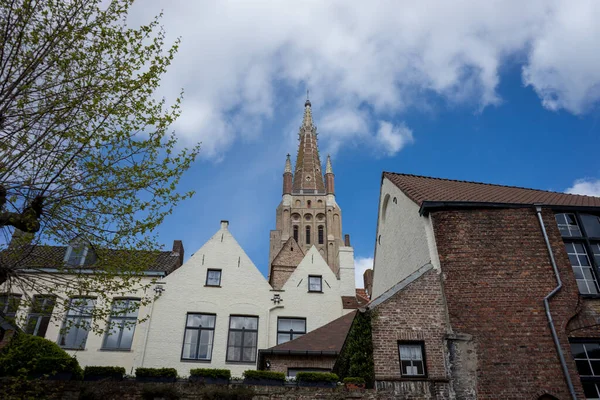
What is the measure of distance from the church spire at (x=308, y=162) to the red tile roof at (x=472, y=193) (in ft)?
199

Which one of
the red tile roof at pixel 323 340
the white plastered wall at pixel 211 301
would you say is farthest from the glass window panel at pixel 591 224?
the white plastered wall at pixel 211 301

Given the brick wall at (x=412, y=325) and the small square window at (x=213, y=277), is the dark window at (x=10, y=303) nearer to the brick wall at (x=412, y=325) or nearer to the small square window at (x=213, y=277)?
the small square window at (x=213, y=277)

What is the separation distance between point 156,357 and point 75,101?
1089 centimetres

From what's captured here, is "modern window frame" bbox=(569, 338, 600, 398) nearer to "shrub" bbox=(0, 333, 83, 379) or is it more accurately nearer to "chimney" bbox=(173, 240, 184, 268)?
"shrub" bbox=(0, 333, 83, 379)

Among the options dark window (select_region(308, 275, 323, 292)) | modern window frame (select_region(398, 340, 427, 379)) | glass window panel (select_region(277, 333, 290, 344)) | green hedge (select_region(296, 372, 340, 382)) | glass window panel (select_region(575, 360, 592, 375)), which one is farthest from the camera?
dark window (select_region(308, 275, 323, 292))

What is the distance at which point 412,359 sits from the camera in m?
11.7

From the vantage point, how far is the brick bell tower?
229 feet

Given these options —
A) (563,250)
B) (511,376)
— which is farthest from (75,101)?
(563,250)

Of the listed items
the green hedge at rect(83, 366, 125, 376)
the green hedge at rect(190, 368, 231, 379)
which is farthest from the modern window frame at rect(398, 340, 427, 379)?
the green hedge at rect(83, 366, 125, 376)

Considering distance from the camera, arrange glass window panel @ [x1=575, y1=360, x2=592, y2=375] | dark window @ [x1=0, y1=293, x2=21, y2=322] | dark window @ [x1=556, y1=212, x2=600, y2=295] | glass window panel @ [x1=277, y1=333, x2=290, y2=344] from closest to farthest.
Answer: dark window @ [x1=0, y1=293, x2=21, y2=322], glass window panel @ [x1=575, y1=360, x2=592, y2=375], dark window @ [x1=556, y1=212, x2=600, y2=295], glass window panel @ [x1=277, y1=333, x2=290, y2=344]

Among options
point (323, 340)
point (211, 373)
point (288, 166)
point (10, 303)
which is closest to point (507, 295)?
point (323, 340)

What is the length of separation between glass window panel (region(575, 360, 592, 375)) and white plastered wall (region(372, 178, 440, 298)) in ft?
12.9

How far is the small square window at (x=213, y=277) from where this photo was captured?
1922cm

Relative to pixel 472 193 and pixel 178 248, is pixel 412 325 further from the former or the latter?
pixel 178 248
